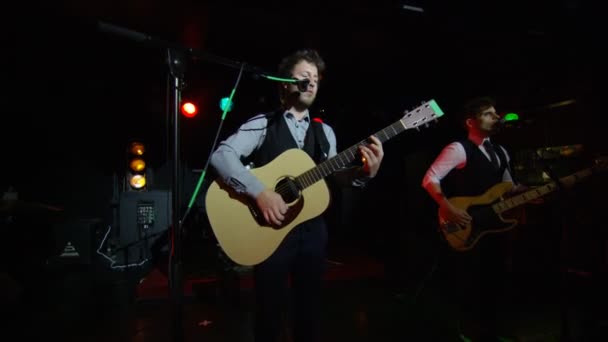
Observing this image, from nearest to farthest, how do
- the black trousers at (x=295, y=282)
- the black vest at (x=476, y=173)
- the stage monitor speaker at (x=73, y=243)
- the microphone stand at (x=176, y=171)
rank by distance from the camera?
the microphone stand at (x=176, y=171), the black trousers at (x=295, y=282), the black vest at (x=476, y=173), the stage monitor speaker at (x=73, y=243)

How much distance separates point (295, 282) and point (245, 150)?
0.79 meters

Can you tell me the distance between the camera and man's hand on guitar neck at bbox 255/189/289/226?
5.28 ft

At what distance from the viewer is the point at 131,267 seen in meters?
5.07

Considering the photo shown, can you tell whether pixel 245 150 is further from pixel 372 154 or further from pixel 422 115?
pixel 422 115

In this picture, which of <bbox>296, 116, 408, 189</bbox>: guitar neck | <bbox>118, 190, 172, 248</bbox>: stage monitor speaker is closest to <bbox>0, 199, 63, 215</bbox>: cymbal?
<bbox>118, 190, 172, 248</bbox>: stage monitor speaker

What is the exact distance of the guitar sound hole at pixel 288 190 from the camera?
175 cm

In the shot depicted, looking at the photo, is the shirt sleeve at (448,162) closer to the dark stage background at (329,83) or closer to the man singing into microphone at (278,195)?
the dark stage background at (329,83)

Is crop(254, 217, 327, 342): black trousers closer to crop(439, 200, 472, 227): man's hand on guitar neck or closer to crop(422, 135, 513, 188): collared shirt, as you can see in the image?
crop(439, 200, 472, 227): man's hand on guitar neck

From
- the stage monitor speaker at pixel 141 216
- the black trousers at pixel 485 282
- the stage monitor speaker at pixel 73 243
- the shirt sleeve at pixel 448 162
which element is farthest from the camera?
the stage monitor speaker at pixel 141 216

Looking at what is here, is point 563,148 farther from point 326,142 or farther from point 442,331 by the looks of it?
point 326,142

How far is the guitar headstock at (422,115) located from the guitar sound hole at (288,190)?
0.80 meters

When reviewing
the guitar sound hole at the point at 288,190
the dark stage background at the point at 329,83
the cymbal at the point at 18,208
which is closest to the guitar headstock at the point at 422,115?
the guitar sound hole at the point at 288,190

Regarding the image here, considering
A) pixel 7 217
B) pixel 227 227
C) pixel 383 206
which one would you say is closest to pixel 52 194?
pixel 7 217

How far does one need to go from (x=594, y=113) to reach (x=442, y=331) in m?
3.50
